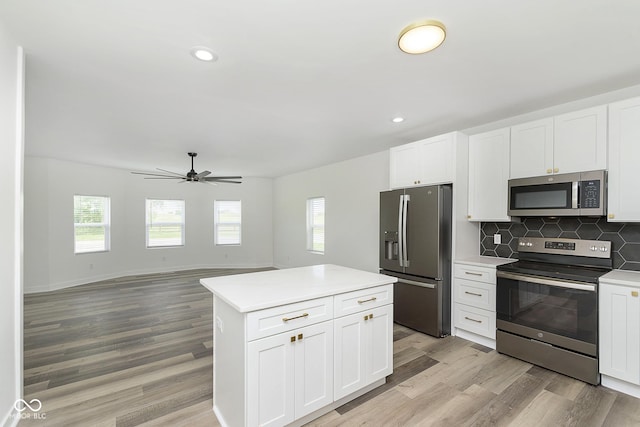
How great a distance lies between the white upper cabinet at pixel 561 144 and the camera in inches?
101

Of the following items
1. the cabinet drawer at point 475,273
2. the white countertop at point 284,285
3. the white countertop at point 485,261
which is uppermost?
the white countertop at point 284,285

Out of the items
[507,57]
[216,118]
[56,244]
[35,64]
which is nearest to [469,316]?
[507,57]

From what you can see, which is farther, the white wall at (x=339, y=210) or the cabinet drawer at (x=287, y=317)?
the white wall at (x=339, y=210)

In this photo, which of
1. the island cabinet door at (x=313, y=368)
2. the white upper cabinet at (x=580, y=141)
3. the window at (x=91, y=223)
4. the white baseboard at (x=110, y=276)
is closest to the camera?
the island cabinet door at (x=313, y=368)

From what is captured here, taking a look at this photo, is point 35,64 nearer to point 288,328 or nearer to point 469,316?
point 288,328

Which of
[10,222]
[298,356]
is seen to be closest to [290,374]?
[298,356]

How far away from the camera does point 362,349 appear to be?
2217 mm

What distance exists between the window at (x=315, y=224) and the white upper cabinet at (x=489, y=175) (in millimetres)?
3642

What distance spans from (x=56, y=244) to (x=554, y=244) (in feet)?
26.4

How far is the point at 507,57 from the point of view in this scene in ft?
6.89

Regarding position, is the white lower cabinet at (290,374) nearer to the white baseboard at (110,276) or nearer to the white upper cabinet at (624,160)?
the white upper cabinet at (624,160)

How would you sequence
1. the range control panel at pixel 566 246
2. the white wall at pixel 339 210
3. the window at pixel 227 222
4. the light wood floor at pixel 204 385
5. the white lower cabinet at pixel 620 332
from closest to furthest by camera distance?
the light wood floor at pixel 204 385 → the white lower cabinet at pixel 620 332 → the range control panel at pixel 566 246 → the white wall at pixel 339 210 → the window at pixel 227 222

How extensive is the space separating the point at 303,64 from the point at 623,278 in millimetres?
3065

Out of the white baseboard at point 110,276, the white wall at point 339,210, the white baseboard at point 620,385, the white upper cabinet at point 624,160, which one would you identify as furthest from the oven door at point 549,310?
the white baseboard at point 110,276
